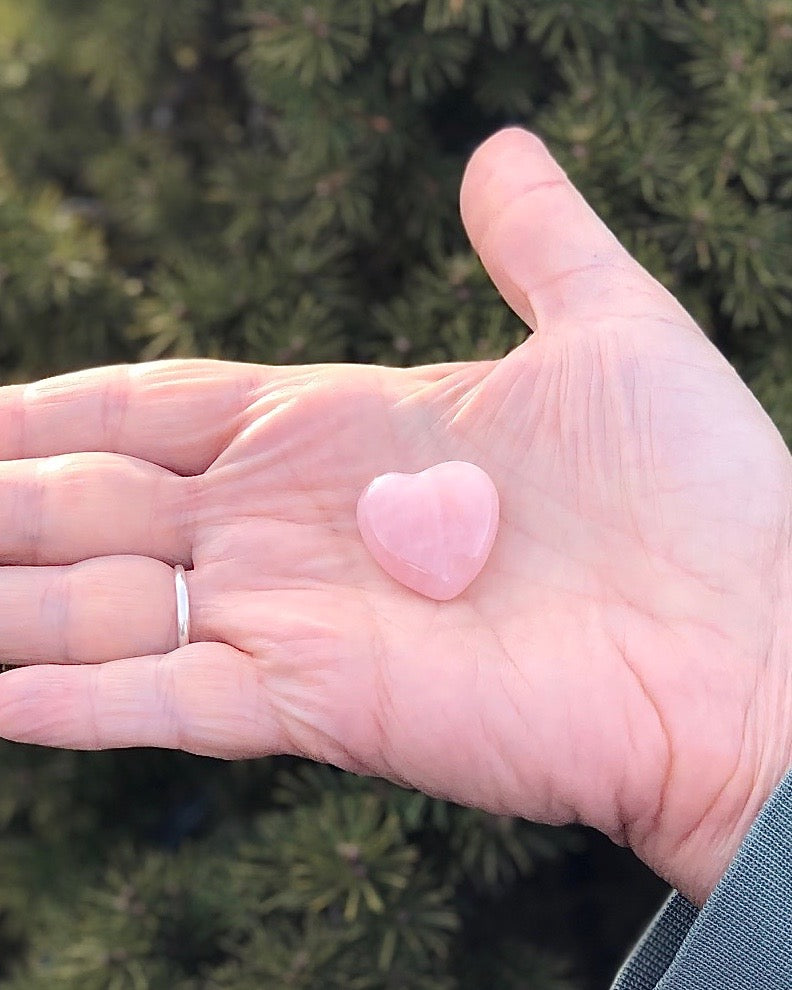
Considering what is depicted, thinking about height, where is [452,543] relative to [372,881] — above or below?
above

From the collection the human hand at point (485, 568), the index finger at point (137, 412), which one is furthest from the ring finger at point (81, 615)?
the index finger at point (137, 412)

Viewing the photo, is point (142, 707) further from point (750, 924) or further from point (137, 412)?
point (750, 924)

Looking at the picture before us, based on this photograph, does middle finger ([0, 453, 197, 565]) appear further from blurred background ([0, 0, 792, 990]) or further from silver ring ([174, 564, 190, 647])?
blurred background ([0, 0, 792, 990])

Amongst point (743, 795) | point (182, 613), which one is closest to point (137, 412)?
point (182, 613)

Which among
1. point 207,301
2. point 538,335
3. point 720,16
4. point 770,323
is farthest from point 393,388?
point 720,16

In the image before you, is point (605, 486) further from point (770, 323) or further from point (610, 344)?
point (770, 323)

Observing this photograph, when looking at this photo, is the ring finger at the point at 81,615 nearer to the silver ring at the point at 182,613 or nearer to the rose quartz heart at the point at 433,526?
the silver ring at the point at 182,613
